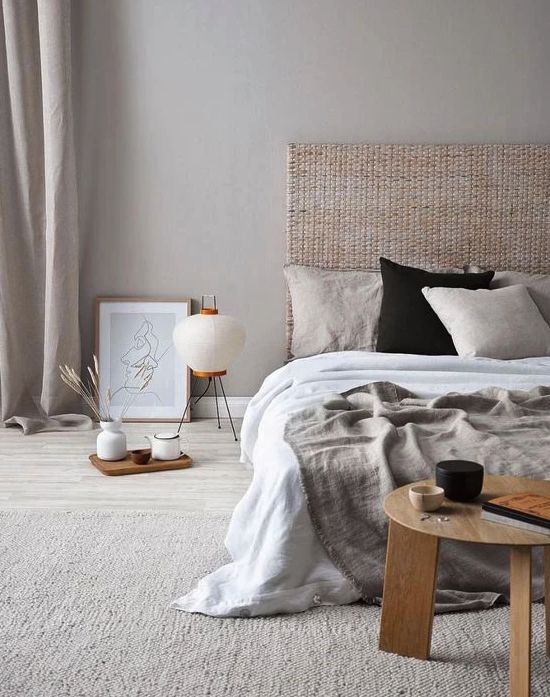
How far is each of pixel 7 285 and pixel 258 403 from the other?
1.80 metres

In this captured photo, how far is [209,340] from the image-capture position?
166 inches

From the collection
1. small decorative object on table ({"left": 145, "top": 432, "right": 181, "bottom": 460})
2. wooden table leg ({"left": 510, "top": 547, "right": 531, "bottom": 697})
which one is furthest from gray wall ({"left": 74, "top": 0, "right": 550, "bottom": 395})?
wooden table leg ({"left": 510, "top": 547, "right": 531, "bottom": 697})

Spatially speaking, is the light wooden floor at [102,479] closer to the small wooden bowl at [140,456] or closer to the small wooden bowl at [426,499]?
the small wooden bowl at [140,456]

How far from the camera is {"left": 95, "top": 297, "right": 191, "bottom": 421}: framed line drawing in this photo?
4.86 metres

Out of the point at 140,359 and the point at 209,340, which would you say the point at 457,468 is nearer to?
the point at 209,340

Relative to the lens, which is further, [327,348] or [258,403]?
[327,348]

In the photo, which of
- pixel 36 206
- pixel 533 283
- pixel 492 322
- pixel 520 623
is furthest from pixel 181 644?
pixel 36 206

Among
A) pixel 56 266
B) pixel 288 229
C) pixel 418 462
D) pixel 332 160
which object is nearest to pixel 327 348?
pixel 288 229

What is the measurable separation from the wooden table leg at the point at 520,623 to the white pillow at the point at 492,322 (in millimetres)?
2054

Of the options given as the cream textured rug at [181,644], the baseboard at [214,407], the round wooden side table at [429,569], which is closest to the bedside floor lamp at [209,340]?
the baseboard at [214,407]

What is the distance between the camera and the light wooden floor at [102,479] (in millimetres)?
3422

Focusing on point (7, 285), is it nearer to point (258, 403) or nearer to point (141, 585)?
point (258, 403)

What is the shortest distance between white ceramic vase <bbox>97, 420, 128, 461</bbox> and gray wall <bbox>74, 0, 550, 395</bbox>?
1268 mm

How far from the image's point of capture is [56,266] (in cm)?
462
